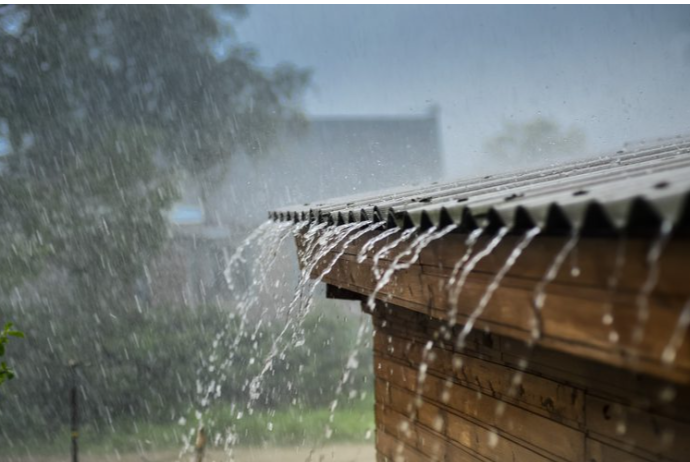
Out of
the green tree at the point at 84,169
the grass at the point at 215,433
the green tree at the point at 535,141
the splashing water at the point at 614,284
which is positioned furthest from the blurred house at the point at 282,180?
the splashing water at the point at 614,284

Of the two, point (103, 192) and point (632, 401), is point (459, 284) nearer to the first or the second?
point (632, 401)

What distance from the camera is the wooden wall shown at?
201cm

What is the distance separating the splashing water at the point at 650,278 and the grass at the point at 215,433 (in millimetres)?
14516

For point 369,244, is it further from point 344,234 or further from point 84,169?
point 84,169

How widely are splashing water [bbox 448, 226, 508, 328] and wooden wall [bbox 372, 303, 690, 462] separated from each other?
478 millimetres

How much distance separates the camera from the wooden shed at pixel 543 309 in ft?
4.48

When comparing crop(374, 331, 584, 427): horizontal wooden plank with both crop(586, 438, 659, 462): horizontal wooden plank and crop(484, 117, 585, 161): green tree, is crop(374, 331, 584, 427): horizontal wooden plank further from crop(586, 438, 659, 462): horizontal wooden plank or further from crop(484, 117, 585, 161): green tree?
crop(484, 117, 585, 161): green tree

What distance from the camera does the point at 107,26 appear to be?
2095 cm

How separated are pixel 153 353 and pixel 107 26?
32.1 feet

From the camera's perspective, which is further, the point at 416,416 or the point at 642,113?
the point at 642,113

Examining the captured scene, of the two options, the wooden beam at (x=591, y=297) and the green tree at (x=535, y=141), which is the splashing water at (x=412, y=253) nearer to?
the wooden beam at (x=591, y=297)

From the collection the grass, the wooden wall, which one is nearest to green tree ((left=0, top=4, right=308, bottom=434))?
the grass

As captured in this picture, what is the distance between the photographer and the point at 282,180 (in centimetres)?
2506

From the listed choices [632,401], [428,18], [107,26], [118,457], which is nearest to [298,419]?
[118,457]
